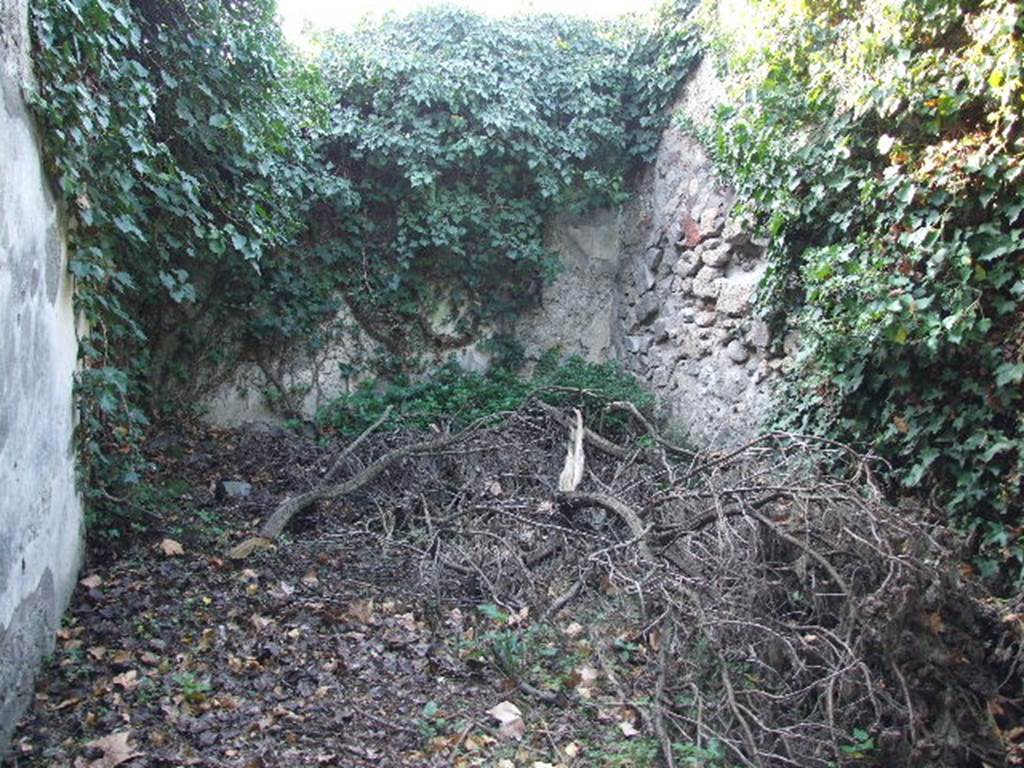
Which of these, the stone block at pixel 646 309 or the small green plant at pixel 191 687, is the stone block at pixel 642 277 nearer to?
the stone block at pixel 646 309

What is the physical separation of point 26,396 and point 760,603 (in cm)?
270

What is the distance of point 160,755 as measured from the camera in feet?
7.47

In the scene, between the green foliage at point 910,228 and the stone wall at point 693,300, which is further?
the stone wall at point 693,300

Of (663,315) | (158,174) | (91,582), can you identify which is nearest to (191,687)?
(91,582)

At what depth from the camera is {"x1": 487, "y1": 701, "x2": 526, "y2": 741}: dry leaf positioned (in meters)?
2.55

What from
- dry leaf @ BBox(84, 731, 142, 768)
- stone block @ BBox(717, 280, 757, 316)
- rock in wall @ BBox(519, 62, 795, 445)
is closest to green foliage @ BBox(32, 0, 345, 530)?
dry leaf @ BBox(84, 731, 142, 768)

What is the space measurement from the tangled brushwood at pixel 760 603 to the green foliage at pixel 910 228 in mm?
305

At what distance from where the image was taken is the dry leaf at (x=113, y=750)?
7.25 feet

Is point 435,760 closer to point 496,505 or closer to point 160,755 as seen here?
point 160,755

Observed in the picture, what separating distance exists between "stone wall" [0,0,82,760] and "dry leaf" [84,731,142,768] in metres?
0.26

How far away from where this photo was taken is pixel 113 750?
7.45 ft

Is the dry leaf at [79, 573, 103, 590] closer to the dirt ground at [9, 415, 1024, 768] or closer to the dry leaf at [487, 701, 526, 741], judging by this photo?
the dirt ground at [9, 415, 1024, 768]

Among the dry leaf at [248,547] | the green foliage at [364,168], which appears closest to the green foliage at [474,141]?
the green foliage at [364,168]

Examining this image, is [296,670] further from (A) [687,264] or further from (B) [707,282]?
(A) [687,264]
